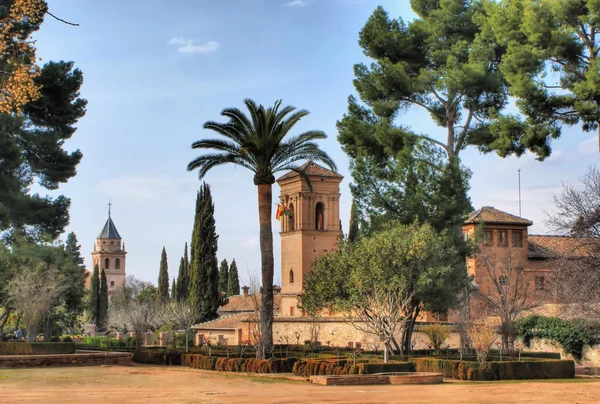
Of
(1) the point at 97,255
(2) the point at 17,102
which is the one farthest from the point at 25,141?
(1) the point at 97,255

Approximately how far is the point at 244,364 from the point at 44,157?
1858cm

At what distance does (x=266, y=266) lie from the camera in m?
30.7

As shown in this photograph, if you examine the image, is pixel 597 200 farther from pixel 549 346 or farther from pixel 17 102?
pixel 17 102

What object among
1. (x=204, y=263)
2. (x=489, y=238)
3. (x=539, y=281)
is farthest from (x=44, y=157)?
(x=539, y=281)

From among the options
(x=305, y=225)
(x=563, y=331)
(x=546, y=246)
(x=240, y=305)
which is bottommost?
(x=563, y=331)

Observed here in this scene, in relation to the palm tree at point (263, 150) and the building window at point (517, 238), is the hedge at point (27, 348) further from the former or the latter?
the building window at point (517, 238)

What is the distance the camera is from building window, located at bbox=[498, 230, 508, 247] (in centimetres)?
5791

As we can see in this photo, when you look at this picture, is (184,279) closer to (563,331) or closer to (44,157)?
(44,157)

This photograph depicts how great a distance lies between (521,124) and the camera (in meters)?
35.4

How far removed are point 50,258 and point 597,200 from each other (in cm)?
2727

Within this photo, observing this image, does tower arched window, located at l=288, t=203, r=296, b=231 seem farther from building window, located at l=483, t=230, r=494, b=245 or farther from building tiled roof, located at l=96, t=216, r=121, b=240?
building tiled roof, located at l=96, t=216, r=121, b=240

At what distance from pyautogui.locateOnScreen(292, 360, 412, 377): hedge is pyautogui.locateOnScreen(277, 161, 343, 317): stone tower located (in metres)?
33.9

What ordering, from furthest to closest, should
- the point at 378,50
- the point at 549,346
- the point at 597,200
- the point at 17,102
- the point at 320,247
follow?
the point at 320,247 < the point at 378,50 < the point at 549,346 < the point at 597,200 < the point at 17,102

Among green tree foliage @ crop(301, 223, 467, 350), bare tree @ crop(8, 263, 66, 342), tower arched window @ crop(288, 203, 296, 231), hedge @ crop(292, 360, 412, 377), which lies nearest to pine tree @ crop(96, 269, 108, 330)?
tower arched window @ crop(288, 203, 296, 231)
